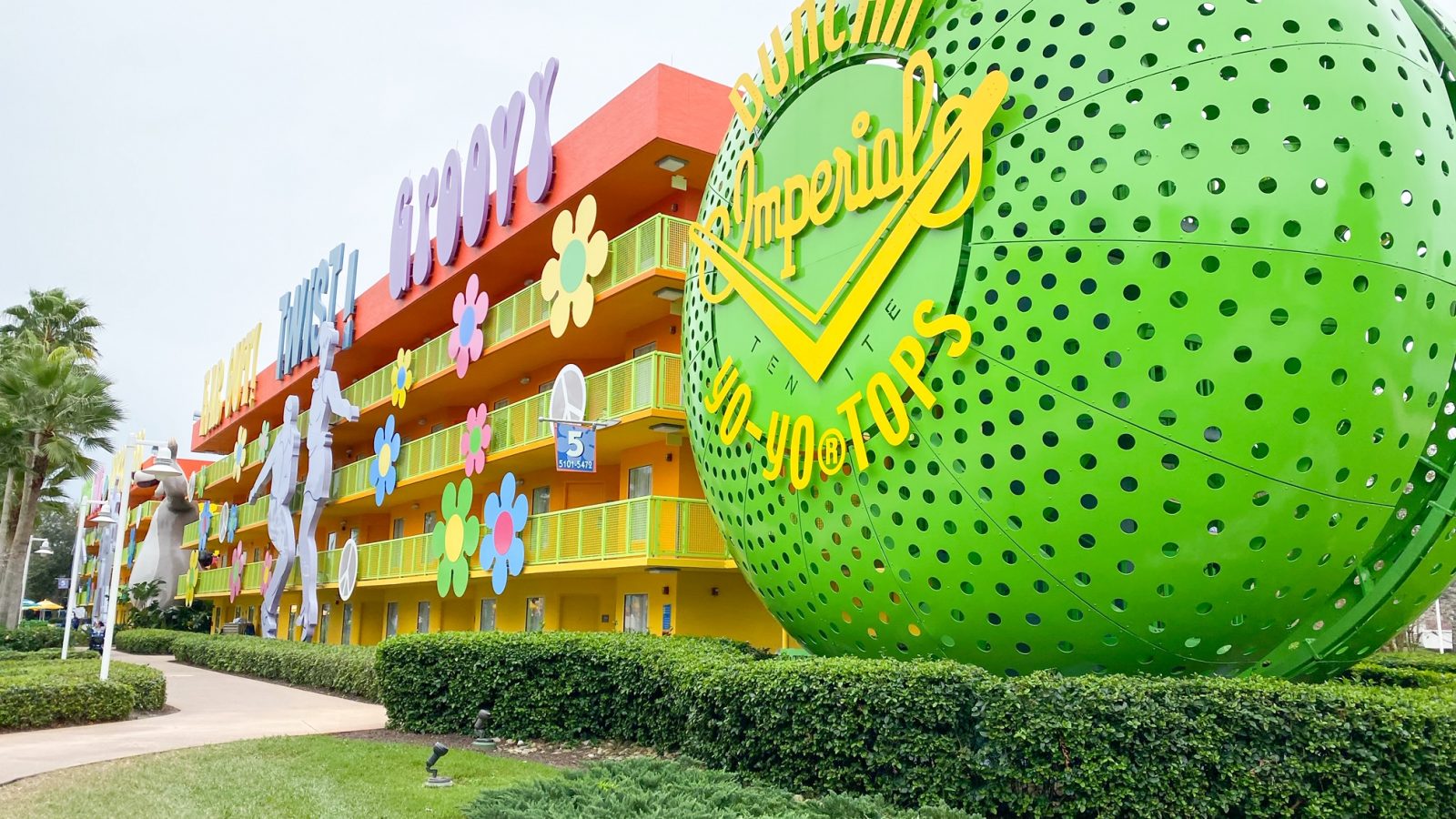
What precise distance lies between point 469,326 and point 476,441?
109 inches

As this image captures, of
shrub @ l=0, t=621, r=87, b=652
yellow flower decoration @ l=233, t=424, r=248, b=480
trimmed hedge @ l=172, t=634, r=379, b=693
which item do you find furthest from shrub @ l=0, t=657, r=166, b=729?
yellow flower decoration @ l=233, t=424, r=248, b=480

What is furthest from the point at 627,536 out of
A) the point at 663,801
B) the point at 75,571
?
the point at 75,571

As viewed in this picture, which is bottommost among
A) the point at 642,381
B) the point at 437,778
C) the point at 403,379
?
the point at 437,778

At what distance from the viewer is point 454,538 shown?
22625mm

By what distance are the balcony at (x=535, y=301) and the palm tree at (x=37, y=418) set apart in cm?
1243

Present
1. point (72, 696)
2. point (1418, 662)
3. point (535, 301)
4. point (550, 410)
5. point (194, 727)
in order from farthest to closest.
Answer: point (535, 301)
point (550, 410)
point (72, 696)
point (194, 727)
point (1418, 662)

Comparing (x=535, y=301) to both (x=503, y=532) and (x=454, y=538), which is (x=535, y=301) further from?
(x=454, y=538)

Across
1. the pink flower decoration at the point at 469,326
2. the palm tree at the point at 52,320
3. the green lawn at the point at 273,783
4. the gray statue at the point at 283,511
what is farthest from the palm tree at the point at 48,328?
the green lawn at the point at 273,783

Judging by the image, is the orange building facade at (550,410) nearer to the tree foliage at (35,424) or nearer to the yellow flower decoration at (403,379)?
the yellow flower decoration at (403,379)

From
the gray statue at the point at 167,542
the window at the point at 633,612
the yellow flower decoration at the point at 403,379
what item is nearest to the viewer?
the window at the point at 633,612

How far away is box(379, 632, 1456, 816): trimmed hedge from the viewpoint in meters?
6.18

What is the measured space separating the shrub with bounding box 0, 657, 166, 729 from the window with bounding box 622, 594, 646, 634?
326 inches

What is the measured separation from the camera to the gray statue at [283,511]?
104 feet

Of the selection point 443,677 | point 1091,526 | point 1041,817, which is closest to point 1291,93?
point 1091,526
